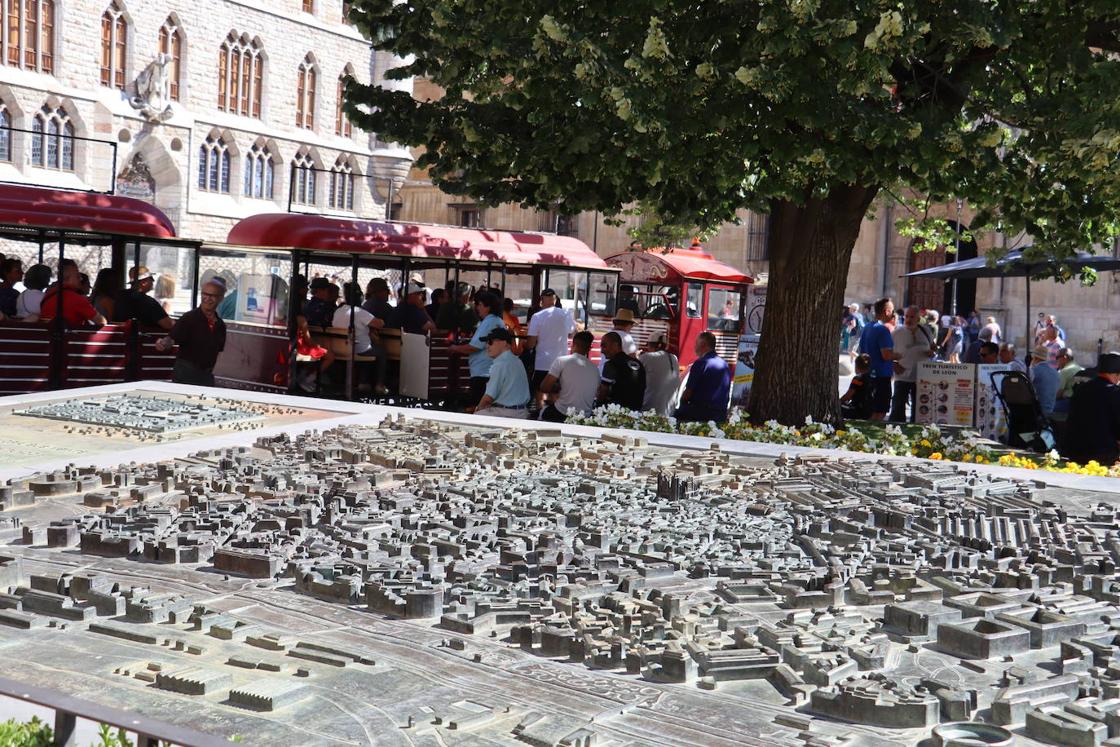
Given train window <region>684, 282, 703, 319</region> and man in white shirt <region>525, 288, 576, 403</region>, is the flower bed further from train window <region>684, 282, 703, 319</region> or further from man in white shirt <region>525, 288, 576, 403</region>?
train window <region>684, 282, 703, 319</region>

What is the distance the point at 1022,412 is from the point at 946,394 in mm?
970

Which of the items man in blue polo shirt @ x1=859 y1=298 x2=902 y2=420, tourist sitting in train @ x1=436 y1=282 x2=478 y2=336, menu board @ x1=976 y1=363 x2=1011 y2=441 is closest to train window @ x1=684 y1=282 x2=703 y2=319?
tourist sitting in train @ x1=436 y1=282 x2=478 y2=336

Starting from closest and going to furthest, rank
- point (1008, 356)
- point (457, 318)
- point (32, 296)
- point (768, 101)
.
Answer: point (768, 101) → point (32, 296) → point (1008, 356) → point (457, 318)

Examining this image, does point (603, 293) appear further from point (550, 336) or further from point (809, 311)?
point (809, 311)

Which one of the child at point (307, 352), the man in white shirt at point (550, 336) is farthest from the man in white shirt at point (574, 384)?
the child at point (307, 352)

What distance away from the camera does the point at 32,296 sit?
15.0m

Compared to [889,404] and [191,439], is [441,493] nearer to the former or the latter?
[191,439]

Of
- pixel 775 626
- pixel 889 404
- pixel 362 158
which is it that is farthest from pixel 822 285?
pixel 362 158

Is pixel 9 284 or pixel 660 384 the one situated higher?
pixel 9 284

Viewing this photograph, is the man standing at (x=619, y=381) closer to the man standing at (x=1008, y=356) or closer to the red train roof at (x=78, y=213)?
the man standing at (x=1008, y=356)

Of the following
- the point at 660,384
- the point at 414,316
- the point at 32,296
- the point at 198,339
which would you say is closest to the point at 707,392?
the point at 660,384

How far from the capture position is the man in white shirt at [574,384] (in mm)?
12680

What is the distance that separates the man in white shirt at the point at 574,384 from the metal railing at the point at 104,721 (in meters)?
9.71

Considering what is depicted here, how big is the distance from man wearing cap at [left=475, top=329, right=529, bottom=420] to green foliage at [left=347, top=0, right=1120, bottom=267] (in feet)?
5.79
